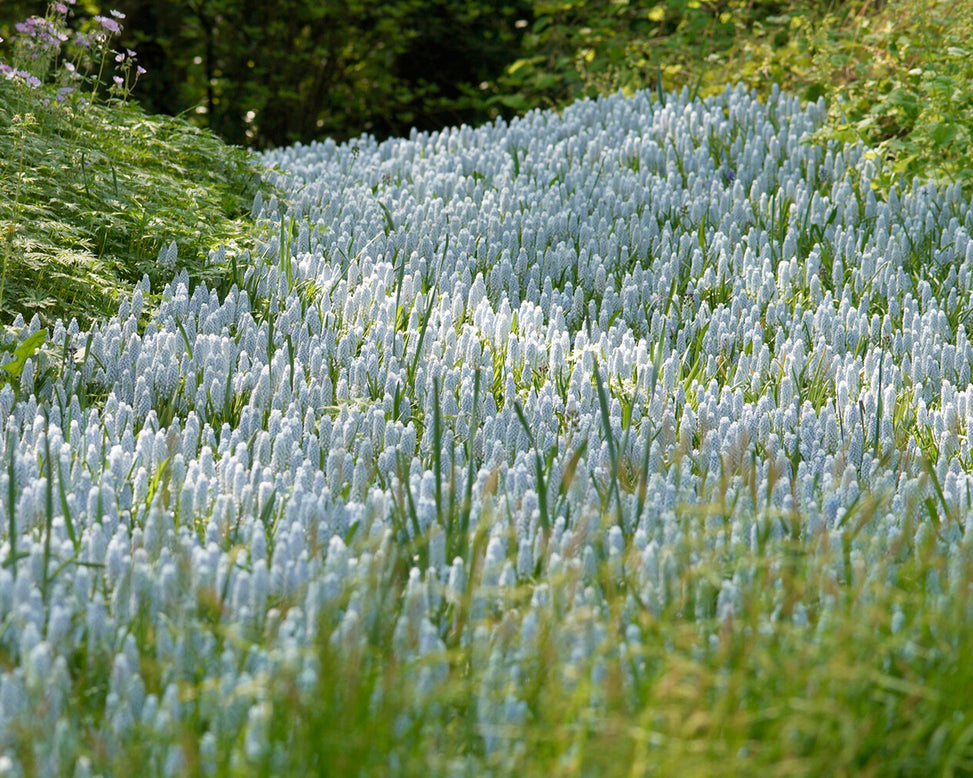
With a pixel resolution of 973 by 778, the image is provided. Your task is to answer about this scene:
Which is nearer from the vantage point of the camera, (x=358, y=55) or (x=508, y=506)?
(x=508, y=506)

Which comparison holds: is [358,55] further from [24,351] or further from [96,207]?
[24,351]

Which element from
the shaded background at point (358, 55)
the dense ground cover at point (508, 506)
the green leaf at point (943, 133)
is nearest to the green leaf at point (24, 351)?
the dense ground cover at point (508, 506)

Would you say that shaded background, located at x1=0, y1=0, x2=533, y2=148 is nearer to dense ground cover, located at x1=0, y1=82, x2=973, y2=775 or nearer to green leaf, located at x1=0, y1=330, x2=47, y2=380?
dense ground cover, located at x1=0, y1=82, x2=973, y2=775

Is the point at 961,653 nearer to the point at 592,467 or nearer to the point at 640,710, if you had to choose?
the point at 640,710

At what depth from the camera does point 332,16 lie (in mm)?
13617

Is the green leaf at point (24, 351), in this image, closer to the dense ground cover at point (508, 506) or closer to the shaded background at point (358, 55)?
the dense ground cover at point (508, 506)

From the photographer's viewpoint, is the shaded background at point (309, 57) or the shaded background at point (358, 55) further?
the shaded background at point (309, 57)

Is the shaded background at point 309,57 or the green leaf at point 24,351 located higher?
the shaded background at point 309,57

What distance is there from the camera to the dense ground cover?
6.29 ft

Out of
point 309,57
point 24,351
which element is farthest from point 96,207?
point 309,57

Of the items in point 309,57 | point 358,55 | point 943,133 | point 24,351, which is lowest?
point 24,351

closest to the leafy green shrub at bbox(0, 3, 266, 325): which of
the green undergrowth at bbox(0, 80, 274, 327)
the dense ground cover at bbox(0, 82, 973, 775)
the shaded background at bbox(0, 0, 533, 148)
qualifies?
the green undergrowth at bbox(0, 80, 274, 327)

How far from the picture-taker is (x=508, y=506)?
2.78m

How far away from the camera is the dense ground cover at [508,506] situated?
1917 mm
